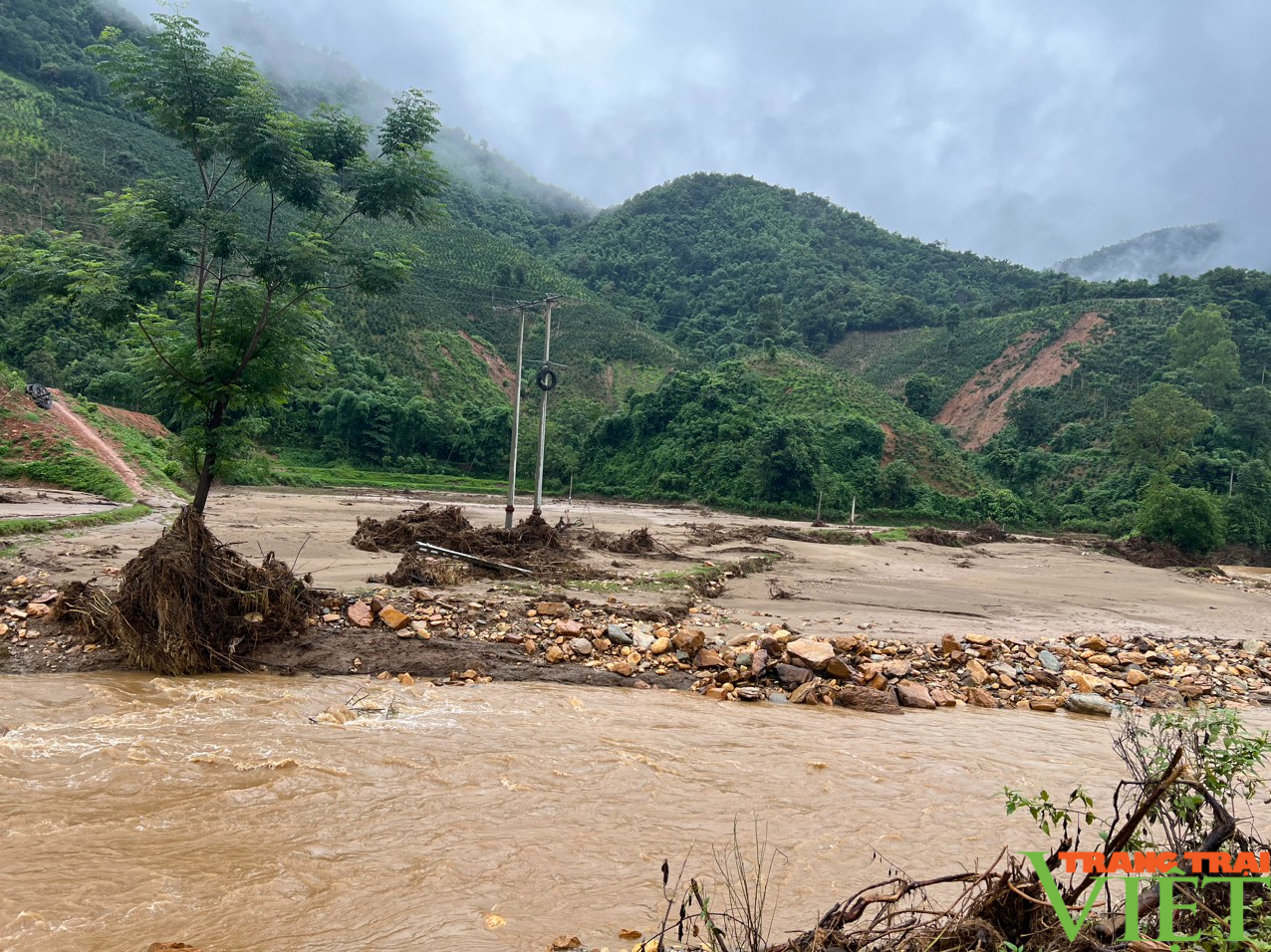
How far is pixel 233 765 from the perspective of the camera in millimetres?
6480

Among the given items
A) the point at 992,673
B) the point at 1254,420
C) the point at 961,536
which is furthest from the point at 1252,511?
the point at 992,673

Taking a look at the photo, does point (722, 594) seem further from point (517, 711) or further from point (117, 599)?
point (117, 599)

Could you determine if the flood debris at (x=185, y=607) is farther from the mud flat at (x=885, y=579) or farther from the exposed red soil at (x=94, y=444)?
the exposed red soil at (x=94, y=444)

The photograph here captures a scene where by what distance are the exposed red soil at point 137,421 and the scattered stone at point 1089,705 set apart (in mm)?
35452

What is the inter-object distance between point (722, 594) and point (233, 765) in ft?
39.6

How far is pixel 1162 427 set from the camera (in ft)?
169

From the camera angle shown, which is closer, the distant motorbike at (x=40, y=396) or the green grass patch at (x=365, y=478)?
the distant motorbike at (x=40, y=396)

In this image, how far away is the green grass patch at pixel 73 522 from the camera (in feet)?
52.5

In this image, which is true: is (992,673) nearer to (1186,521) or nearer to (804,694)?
(804,694)

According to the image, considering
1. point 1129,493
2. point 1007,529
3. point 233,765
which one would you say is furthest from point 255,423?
point 1129,493

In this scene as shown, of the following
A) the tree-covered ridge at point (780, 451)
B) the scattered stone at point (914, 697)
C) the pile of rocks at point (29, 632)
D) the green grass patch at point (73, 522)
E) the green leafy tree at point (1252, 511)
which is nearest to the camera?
the pile of rocks at point (29, 632)

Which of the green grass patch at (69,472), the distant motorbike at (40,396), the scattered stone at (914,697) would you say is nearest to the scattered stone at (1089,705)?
the scattered stone at (914,697)

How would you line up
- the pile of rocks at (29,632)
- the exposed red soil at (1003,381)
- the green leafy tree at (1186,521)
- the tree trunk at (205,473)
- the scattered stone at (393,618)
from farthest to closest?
1. the exposed red soil at (1003,381)
2. the green leafy tree at (1186,521)
3. the tree trunk at (205,473)
4. the scattered stone at (393,618)
5. the pile of rocks at (29,632)

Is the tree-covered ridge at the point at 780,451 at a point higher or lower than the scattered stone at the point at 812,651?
higher
